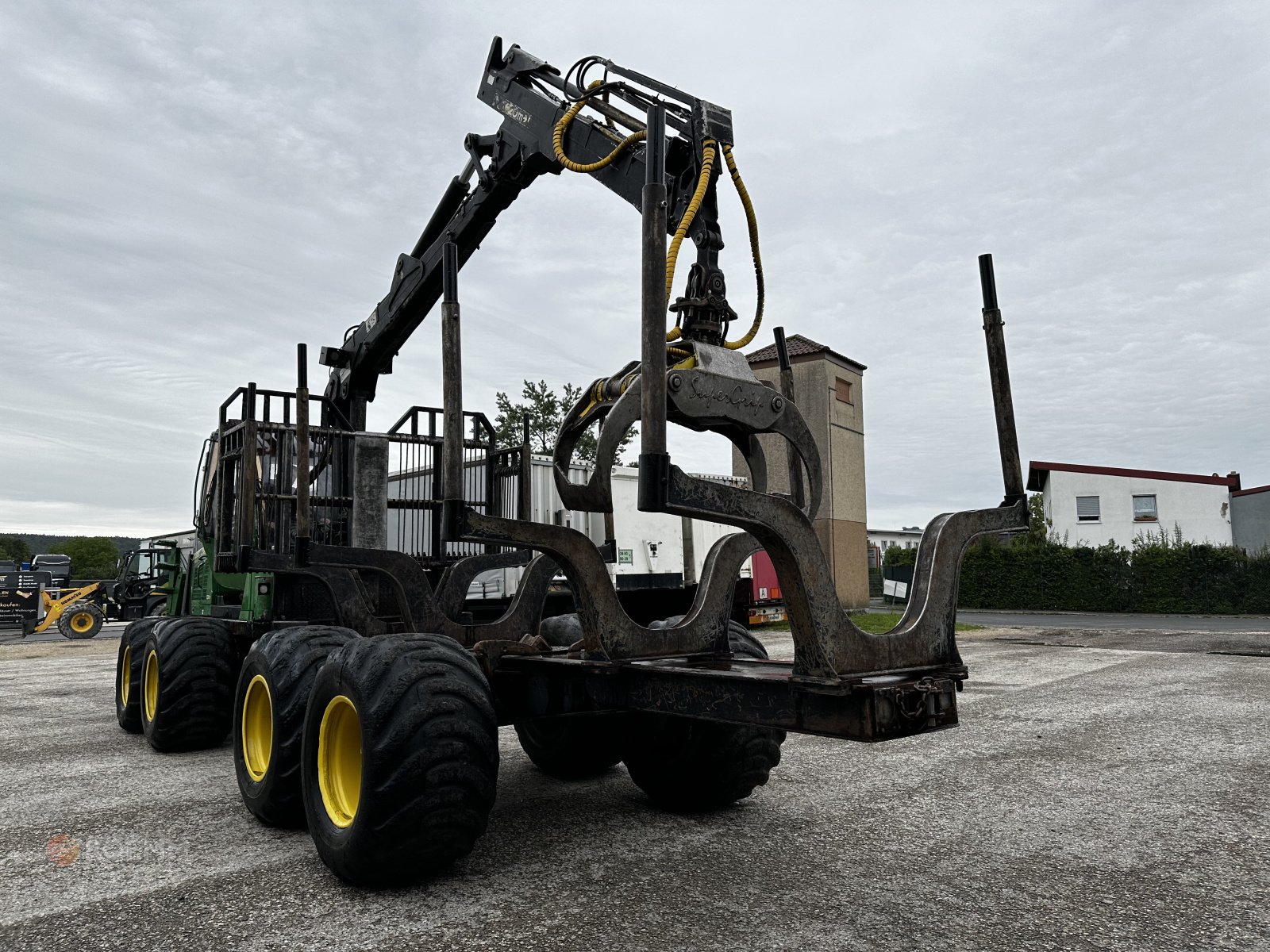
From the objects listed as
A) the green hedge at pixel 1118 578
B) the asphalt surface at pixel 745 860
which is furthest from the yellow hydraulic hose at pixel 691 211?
the green hedge at pixel 1118 578

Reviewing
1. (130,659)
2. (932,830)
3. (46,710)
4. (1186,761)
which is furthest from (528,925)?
(46,710)

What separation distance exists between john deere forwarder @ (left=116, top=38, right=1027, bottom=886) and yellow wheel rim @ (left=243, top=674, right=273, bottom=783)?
2 centimetres

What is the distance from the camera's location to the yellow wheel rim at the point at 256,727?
5.28 metres

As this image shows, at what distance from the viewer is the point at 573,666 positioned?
4.39 metres

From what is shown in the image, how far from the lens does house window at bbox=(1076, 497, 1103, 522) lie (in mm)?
38000

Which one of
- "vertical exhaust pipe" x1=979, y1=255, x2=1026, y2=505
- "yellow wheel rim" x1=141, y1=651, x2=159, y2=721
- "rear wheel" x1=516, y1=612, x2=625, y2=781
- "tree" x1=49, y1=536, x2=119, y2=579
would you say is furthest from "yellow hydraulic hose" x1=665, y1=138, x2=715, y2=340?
"tree" x1=49, y1=536, x2=119, y2=579

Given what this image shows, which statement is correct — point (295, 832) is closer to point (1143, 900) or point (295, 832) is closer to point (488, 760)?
point (488, 760)

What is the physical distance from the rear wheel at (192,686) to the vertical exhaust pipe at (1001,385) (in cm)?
583

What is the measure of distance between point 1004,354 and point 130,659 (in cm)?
727

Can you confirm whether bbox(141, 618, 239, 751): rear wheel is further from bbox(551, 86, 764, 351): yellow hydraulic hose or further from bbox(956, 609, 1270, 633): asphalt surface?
bbox(956, 609, 1270, 633): asphalt surface

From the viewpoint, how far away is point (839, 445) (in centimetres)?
2575

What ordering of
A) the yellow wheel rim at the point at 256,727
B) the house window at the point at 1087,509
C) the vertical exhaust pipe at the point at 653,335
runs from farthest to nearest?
1. the house window at the point at 1087,509
2. the yellow wheel rim at the point at 256,727
3. the vertical exhaust pipe at the point at 653,335

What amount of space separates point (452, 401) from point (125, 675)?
5.64 m

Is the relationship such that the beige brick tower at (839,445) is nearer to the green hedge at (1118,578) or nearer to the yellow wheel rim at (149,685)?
the green hedge at (1118,578)
